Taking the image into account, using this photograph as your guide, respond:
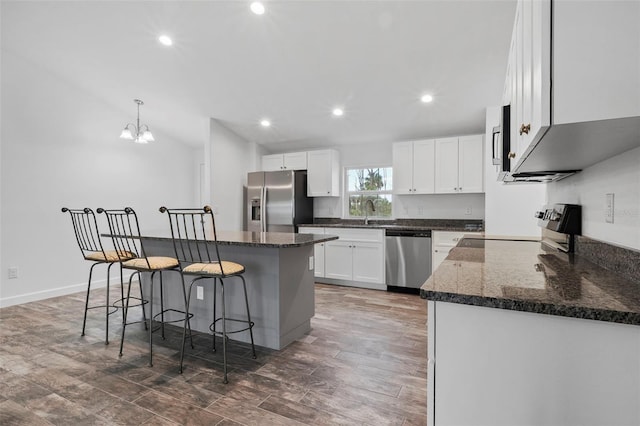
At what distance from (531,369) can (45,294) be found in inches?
205

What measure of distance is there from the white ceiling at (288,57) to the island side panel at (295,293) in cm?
194

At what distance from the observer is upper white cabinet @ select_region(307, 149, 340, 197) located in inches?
203

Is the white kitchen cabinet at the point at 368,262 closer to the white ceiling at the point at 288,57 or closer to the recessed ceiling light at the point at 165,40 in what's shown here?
the white ceiling at the point at 288,57

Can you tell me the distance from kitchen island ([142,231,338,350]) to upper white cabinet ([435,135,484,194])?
2.40 metres

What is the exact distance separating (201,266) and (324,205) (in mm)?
3415

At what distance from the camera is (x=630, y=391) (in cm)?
75

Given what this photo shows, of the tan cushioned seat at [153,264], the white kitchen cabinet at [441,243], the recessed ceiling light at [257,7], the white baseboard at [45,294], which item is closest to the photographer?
the tan cushioned seat at [153,264]

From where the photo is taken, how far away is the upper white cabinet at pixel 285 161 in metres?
5.34

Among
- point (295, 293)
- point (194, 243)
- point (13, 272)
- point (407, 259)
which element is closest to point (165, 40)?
point (194, 243)

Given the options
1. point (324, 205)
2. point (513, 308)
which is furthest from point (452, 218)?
point (513, 308)

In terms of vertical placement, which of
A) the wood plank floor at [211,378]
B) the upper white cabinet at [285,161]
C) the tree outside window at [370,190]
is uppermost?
the upper white cabinet at [285,161]

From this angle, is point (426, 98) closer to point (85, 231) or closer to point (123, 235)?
point (123, 235)

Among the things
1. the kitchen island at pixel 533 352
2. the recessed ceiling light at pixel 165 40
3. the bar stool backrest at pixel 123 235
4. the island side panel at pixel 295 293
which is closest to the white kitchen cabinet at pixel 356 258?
the island side panel at pixel 295 293

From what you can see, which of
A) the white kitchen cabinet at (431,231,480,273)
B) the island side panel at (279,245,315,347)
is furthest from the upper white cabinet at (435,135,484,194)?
the island side panel at (279,245,315,347)
